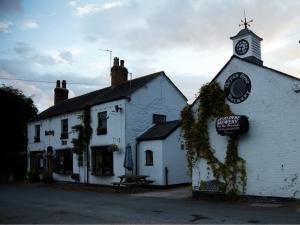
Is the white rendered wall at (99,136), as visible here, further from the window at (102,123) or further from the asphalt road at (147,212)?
the asphalt road at (147,212)

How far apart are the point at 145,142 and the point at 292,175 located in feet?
40.8

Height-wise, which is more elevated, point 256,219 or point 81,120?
point 81,120

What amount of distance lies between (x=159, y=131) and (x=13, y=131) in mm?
19620

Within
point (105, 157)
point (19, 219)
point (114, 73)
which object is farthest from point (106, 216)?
point (114, 73)

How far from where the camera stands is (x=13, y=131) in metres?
39.6

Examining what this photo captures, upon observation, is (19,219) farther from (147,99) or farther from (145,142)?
(147,99)

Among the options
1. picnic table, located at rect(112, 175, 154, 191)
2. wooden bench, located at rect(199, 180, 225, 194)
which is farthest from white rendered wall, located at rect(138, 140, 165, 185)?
wooden bench, located at rect(199, 180, 225, 194)

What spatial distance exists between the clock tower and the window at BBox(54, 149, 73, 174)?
17.6m

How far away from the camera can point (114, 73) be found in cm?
3312

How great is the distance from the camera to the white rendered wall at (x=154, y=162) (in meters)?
25.1

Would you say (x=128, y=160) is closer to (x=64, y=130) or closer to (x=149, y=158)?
(x=149, y=158)

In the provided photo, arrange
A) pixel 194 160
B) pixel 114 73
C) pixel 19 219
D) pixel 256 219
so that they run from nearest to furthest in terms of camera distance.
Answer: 1. pixel 256 219
2. pixel 19 219
3. pixel 194 160
4. pixel 114 73

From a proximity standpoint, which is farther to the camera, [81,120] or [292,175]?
[81,120]

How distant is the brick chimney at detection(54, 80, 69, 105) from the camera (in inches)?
1617
